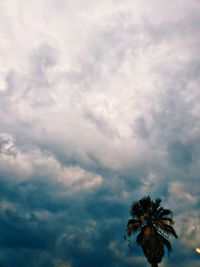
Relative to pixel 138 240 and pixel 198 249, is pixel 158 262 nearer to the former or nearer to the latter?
pixel 138 240

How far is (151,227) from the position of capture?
1421 inches

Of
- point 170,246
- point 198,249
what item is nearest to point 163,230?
point 170,246

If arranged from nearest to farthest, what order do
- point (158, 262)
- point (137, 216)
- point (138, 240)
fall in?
point (158, 262), point (138, 240), point (137, 216)

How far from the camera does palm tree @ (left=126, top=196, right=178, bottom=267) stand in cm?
3388

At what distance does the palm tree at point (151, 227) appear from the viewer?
3388 cm

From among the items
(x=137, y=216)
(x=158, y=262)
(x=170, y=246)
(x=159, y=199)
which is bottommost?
(x=158, y=262)

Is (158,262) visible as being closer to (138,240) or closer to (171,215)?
(138,240)

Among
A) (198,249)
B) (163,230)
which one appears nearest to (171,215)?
(163,230)

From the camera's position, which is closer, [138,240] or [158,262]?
[158,262]

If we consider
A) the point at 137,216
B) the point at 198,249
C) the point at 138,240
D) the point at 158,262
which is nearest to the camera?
the point at 198,249

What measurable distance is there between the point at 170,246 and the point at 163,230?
2.07 meters

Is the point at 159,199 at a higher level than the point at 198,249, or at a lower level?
higher

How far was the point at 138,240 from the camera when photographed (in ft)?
117

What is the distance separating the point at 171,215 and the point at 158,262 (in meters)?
6.55
